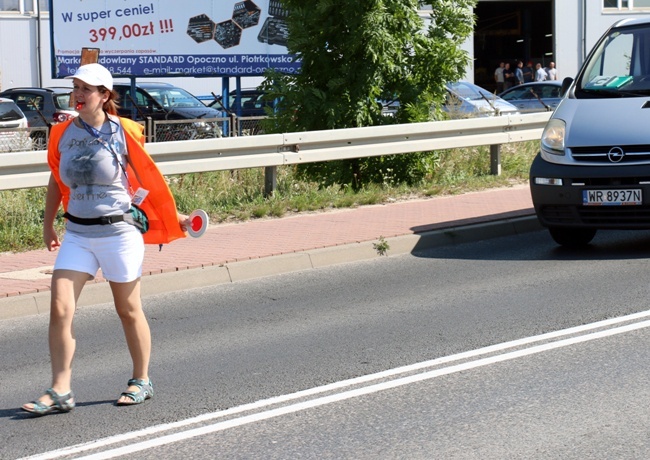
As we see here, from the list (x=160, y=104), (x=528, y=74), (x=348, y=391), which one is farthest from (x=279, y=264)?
(x=528, y=74)

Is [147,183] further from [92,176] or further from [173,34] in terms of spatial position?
[173,34]

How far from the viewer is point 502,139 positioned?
16.0 metres

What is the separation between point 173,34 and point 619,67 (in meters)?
15.9

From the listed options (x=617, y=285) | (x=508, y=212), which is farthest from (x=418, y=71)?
(x=617, y=285)

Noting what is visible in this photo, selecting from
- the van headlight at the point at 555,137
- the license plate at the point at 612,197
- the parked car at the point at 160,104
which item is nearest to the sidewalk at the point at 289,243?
the van headlight at the point at 555,137

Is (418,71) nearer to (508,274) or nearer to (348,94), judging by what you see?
(348,94)

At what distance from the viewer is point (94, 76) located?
233 inches

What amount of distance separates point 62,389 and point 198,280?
3.84m

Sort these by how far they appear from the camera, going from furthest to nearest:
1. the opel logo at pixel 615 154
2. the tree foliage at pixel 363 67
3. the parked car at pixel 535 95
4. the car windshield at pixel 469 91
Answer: the parked car at pixel 535 95 → the car windshield at pixel 469 91 → the tree foliage at pixel 363 67 → the opel logo at pixel 615 154

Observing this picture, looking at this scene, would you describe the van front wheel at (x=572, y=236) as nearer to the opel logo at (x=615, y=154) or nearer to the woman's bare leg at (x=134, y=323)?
the opel logo at (x=615, y=154)

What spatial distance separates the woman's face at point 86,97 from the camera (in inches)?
234

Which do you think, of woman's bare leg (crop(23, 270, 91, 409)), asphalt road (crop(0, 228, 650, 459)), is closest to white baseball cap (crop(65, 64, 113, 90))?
woman's bare leg (crop(23, 270, 91, 409))

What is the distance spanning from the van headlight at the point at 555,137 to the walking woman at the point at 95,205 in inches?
215

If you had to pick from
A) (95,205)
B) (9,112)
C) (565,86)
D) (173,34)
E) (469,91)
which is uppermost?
(173,34)
